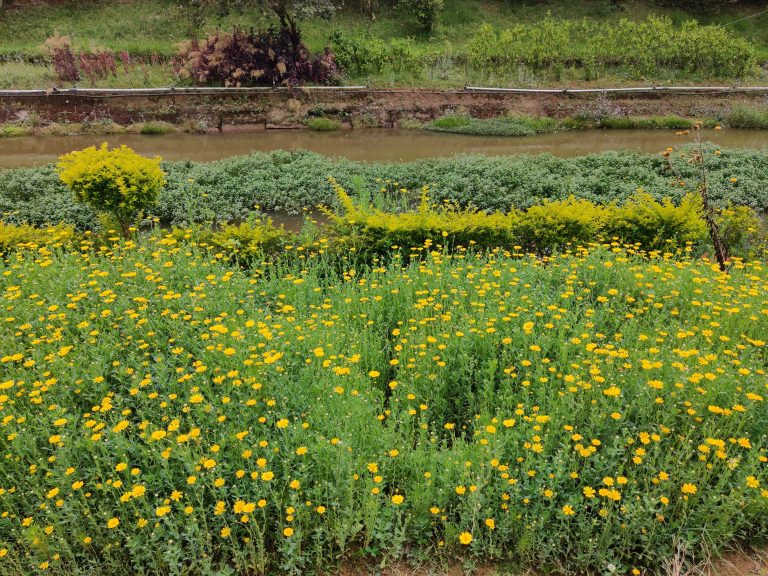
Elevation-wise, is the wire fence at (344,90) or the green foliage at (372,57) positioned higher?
the green foliage at (372,57)

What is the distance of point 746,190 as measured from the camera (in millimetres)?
9758

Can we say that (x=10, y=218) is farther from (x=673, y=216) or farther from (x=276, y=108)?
(x=276, y=108)

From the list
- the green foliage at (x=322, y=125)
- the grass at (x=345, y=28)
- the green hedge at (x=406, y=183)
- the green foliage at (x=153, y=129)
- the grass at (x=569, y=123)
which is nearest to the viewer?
the green hedge at (x=406, y=183)

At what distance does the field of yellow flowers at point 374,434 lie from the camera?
3025mm

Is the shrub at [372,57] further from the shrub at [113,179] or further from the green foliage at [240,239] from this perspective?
the green foliage at [240,239]

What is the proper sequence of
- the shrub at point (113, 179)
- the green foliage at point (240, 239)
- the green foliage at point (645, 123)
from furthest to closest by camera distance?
the green foliage at point (645, 123) → the shrub at point (113, 179) → the green foliage at point (240, 239)

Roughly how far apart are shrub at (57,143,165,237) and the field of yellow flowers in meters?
2.43

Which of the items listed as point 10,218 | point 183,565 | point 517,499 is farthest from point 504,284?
point 10,218

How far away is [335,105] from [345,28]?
8119 millimetres

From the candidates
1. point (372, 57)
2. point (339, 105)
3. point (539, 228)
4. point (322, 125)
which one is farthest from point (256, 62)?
point (539, 228)

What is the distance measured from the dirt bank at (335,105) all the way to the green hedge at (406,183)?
25.5 feet

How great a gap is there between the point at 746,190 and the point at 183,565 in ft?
34.8

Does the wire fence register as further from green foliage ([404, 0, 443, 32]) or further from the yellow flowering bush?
the yellow flowering bush

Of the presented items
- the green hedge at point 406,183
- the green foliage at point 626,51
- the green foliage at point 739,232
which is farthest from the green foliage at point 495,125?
the green foliage at point 739,232
